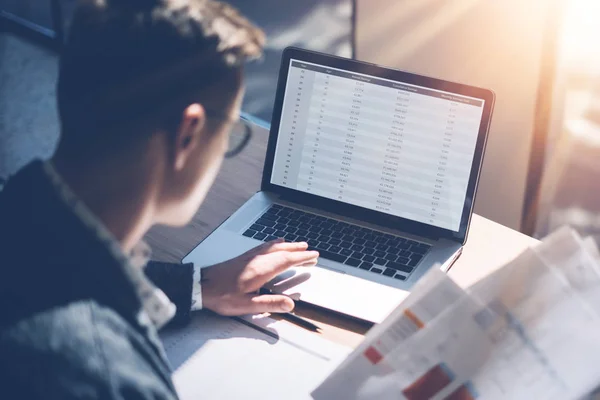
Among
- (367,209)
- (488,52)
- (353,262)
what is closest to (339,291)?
(353,262)

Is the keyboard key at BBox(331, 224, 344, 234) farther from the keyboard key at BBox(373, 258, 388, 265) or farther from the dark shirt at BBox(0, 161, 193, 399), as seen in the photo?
the dark shirt at BBox(0, 161, 193, 399)

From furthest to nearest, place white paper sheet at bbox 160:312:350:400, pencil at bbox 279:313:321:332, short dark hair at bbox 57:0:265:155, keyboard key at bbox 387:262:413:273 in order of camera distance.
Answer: keyboard key at bbox 387:262:413:273
pencil at bbox 279:313:321:332
white paper sheet at bbox 160:312:350:400
short dark hair at bbox 57:0:265:155

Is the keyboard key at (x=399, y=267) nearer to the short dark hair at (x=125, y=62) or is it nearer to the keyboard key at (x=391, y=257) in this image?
the keyboard key at (x=391, y=257)

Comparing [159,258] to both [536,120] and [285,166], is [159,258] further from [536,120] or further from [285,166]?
[536,120]

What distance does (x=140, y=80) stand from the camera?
62 centimetres

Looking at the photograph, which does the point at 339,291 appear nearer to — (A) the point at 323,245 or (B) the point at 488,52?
(A) the point at 323,245

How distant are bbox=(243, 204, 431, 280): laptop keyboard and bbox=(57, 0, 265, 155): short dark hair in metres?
0.44

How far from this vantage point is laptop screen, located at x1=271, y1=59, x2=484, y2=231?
1.01 meters

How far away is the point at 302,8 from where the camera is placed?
11.3 ft

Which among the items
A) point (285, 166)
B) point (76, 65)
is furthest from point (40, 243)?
point (285, 166)

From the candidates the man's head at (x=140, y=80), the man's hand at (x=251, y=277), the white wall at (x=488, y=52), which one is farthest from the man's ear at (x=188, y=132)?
the white wall at (x=488, y=52)

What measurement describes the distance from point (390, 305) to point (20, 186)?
527mm

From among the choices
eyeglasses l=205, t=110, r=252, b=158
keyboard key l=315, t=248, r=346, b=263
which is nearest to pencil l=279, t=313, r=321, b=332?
keyboard key l=315, t=248, r=346, b=263

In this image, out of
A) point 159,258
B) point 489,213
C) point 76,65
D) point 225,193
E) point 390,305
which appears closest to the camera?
point 76,65
